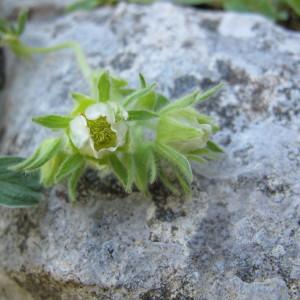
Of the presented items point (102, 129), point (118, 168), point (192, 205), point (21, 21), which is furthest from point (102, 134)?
point (21, 21)

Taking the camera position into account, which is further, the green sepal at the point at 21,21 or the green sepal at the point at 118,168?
the green sepal at the point at 21,21

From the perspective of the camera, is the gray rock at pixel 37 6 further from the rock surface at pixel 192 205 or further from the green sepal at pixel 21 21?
the rock surface at pixel 192 205

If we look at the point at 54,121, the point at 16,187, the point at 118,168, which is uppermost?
the point at 54,121

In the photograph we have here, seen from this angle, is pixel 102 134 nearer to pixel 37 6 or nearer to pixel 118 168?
pixel 118 168

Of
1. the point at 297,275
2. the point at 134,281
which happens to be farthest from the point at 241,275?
the point at 134,281

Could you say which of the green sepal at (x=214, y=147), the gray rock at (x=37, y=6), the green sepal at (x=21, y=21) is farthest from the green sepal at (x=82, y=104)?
the gray rock at (x=37, y=6)

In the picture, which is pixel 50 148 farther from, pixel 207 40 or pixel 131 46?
pixel 207 40

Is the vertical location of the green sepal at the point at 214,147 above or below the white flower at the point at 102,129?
below

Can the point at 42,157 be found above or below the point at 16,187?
above
